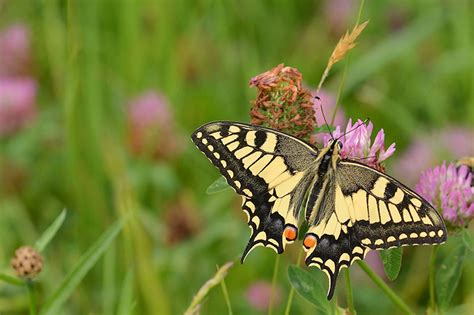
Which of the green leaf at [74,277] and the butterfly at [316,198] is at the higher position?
the green leaf at [74,277]

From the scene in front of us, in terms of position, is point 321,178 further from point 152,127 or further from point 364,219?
point 152,127

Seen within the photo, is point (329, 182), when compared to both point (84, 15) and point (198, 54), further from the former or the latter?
point (84, 15)

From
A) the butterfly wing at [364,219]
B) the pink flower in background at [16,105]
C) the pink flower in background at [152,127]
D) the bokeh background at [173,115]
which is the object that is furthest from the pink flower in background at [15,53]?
the butterfly wing at [364,219]

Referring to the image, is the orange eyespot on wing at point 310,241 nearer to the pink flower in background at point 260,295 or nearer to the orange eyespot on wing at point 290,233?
the orange eyespot on wing at point 290,233

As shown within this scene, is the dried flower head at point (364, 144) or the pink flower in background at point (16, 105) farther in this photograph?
the pink flower in background at point (16, 105)

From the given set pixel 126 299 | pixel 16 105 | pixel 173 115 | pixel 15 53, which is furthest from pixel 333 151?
pixel 15 53
